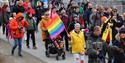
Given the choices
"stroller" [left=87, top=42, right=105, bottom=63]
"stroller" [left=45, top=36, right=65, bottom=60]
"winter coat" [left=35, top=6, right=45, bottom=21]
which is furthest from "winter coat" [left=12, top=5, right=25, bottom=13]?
"stroller" [left=87, top=42, right=105, bottom=63]

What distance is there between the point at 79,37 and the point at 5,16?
8214 millimetres

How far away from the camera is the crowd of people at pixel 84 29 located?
550 inches

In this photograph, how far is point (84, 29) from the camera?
18.1 m

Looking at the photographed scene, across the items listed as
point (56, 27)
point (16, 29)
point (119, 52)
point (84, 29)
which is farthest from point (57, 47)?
point (119, 52)

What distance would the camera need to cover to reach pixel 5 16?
76.3ft

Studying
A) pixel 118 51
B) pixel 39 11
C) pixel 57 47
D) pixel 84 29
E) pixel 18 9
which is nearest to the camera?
pixel 118 51

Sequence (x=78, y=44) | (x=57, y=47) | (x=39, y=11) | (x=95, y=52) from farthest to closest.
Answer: (x=39, y=11) → (x=57, y=47) → (x=78, y=44) → (x=95, y=52)

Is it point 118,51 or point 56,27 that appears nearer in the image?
point 118,51

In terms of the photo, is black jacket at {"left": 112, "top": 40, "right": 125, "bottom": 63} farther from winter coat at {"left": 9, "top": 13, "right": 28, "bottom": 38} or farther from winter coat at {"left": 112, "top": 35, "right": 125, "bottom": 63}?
winter coat at {"left": 9, "top": 13, "right": 28, "bottom": 38}

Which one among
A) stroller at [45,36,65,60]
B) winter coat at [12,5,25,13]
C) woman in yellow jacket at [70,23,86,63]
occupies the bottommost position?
stroller at [45,36,65,60]

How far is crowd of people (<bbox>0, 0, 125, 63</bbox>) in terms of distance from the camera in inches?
550

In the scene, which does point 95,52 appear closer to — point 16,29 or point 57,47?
point 57,47

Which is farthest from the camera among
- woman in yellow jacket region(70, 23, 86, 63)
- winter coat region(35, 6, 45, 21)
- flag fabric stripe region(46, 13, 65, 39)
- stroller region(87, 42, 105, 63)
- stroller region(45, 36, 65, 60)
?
winter coat region(35, 6, 45, 21)

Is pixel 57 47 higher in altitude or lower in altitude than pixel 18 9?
lower
